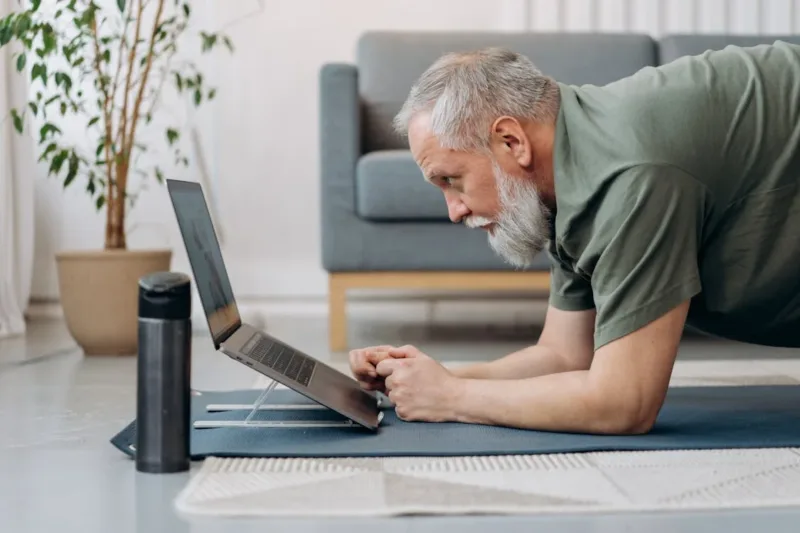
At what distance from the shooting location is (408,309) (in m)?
3.77

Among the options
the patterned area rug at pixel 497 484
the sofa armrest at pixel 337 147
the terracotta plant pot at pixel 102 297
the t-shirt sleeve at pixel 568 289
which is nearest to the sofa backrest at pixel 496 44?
the sofa armrest at pixel 337 147

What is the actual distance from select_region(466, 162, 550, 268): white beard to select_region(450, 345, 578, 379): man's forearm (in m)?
0.23

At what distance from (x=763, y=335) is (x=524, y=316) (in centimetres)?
216

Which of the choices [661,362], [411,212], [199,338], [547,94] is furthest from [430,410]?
[199,338]

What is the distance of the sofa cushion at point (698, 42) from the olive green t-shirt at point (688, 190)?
6.35ft

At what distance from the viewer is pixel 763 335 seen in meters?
1.57

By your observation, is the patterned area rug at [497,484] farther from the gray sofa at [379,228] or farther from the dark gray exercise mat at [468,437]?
the gray sofa at [379,228]

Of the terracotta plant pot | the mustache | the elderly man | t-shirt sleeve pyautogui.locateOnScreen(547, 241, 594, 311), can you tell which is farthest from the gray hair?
the terracotta plant pot

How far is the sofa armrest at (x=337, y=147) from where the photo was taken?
275 cm

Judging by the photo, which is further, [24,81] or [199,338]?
[24,81]

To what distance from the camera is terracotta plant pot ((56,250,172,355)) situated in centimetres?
269

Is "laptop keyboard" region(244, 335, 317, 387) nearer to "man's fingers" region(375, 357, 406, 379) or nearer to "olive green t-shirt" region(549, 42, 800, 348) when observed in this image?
"man's fingers" region(375, 357, 406, 379)

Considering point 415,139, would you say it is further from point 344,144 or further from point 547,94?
point 344,144

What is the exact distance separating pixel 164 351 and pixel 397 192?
4.87ft
